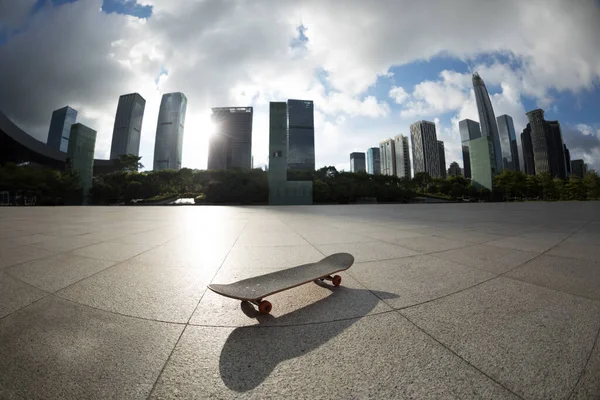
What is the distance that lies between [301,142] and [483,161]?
246 ft

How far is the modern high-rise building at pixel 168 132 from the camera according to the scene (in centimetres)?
15138

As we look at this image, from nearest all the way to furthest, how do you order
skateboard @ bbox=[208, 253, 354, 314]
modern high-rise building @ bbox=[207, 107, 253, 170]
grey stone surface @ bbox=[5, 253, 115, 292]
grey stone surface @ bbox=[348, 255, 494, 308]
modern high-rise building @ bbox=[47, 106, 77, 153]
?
skateboard @ bbox=[208, 253, 354, 314] < grey stone surface @ bbox=[348, 255, 494, 308] < grey stone surface @ bbox=[5, 253, 115, 292] < modern high-rise building @ bbox=[47, 106, 77, 153] < modern high-rise building @ bbox=[207, 107, 253, 170]

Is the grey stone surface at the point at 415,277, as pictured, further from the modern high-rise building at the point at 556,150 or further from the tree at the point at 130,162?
the modern high-rise building at the point at 556,150

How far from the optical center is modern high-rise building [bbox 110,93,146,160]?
505 ft

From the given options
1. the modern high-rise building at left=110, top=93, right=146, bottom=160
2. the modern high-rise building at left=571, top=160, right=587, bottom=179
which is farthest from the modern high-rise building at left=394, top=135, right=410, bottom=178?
the modern high-rise building at left=110, top=93, right=146, bottom=160

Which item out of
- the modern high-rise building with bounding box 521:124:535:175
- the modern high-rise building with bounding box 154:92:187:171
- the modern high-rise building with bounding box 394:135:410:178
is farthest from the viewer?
the modern high-rise building with bounding box 394:135:410:178

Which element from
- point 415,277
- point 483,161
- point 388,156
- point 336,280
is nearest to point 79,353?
point 336,280

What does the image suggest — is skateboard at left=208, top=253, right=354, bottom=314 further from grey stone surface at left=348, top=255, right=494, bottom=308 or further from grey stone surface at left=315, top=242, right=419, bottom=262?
grey stone surface at left=315, top=242, right=419, bottom=262

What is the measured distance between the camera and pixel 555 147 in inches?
4646

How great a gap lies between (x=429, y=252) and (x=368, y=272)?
66.9 inches

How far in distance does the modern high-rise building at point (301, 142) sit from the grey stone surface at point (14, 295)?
110066 millimetres

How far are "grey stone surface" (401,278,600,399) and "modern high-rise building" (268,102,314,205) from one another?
3306 centimetres

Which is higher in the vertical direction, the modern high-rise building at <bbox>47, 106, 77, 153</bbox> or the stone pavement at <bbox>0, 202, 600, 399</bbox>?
the modern high-rise building at <bbox>47, 106, 77, 153</bbox>

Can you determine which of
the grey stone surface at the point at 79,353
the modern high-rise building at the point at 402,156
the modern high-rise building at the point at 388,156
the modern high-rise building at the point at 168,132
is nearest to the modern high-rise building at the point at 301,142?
the modern high-rise building at the point at 388,156
